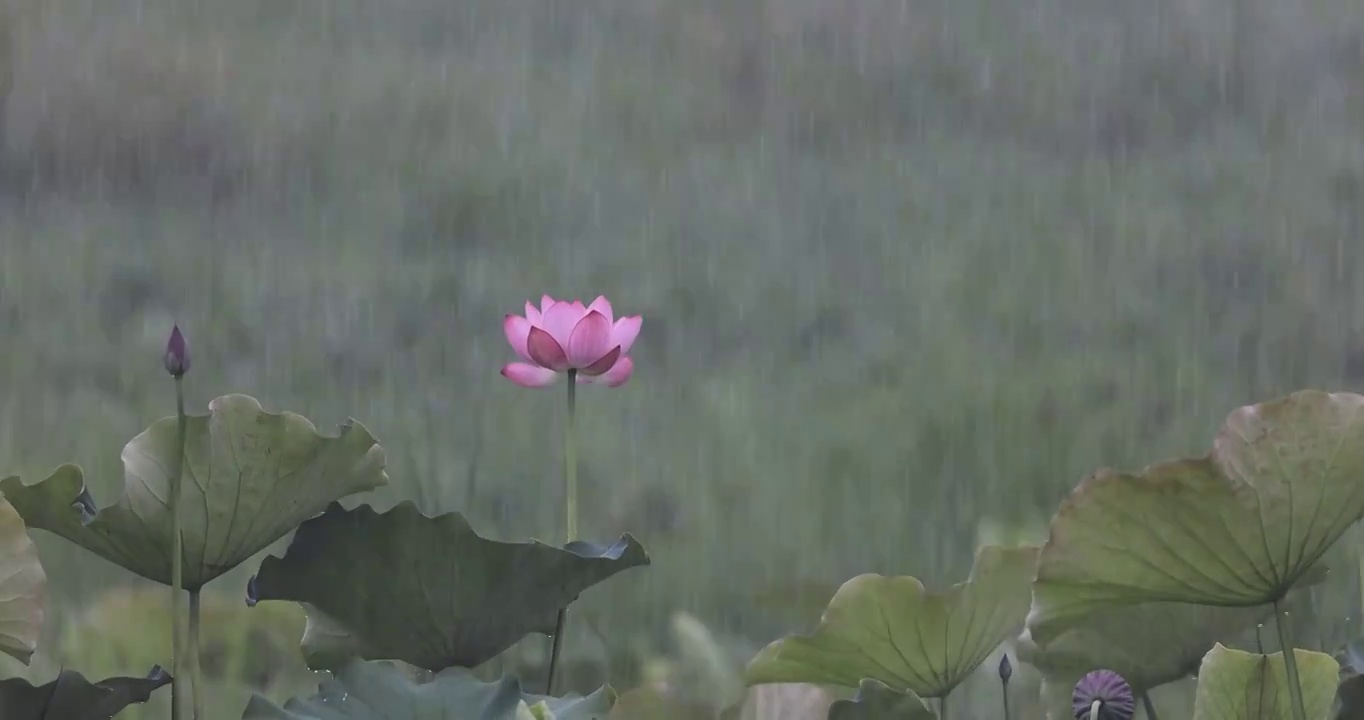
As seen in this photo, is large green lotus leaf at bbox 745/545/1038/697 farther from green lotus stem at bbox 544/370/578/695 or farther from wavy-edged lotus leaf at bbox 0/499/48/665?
wavy-edged lotus leaf at bbox 0/499/48/665

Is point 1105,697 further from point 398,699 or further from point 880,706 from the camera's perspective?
point 398,699

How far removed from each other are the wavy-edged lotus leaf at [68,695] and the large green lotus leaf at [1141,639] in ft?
1.04

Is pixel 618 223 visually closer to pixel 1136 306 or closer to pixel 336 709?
pixel 1136 306

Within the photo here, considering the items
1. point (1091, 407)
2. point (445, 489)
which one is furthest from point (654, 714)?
point (1091, 407)

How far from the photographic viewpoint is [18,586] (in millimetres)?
493

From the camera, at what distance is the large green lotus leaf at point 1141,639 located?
54 cm

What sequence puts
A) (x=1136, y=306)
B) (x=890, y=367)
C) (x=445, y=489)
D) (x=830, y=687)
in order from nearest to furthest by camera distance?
(x=830, y=687)
(x=445, y=489)
(x=890, y=367)
(x=1136, y=306)

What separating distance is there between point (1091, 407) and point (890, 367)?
0.98 feet

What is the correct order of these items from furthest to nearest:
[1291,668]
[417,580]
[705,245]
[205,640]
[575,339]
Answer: [705,245], [205,640], [575,339], [417,580], [1291,668]

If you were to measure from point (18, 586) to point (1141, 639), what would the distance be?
39 centimetres

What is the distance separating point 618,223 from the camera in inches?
99.3

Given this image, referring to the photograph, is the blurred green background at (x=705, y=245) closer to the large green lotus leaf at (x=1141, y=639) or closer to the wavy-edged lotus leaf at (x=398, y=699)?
the wavy-edged lotus leaf at (x=398, y=699)

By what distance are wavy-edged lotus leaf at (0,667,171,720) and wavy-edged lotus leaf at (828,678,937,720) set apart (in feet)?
0.76

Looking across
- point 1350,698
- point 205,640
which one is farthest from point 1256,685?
point 205,640
